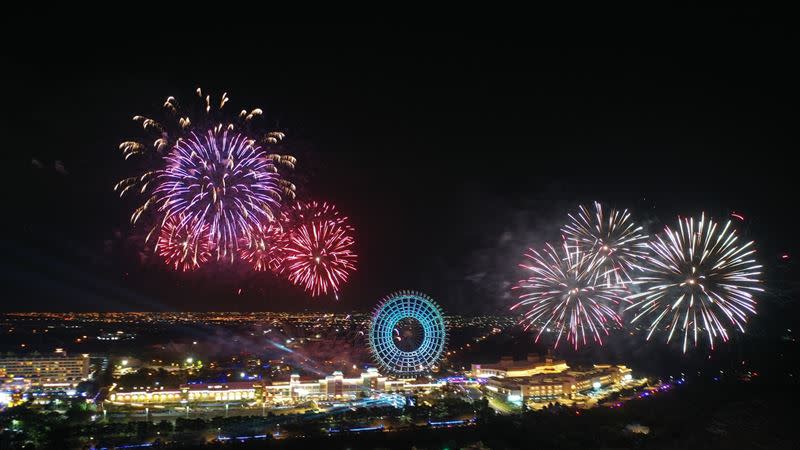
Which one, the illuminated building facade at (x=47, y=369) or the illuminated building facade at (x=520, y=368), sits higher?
the illuminated building facade at (x=47, y=369)

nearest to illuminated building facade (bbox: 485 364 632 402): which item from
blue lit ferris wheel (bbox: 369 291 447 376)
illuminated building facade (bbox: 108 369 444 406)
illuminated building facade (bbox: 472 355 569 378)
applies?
illuminated building facade (bbox: 472 355 569 378)

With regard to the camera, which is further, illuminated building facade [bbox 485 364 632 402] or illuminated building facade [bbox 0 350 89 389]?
illuminated building facade [bbox 0 350 89 389]

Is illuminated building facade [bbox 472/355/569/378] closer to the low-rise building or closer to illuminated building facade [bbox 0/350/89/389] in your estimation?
the low-rise building

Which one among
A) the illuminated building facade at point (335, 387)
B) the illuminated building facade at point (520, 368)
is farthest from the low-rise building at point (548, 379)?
the illuminated building facade at point (335, 387)

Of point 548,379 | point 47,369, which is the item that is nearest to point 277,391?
point 47,369

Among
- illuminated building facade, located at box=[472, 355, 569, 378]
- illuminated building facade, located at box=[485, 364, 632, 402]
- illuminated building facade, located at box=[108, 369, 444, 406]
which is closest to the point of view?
illuminated building facade, located at box=[108, 369, 444, 406]

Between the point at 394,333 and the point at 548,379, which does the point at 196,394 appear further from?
the point at 548,379

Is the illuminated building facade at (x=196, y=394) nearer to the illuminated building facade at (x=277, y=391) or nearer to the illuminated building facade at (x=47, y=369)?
the illuminated building facade at (x=277, y=391)
